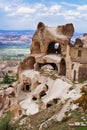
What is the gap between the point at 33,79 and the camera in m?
44.0

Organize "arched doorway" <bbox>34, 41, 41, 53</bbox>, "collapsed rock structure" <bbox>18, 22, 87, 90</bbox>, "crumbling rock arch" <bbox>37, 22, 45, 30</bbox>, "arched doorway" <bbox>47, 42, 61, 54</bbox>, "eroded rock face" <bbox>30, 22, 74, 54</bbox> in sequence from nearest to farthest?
"collapsed rock structure" <bbox>18, 22, 87, 90</bbox>
"eroded rock face" <bbox>30, 22, 74, 54</bbox>
"crumbling rock arch" <bbox>37, 22, 45, 30</bbox>
"arched doorway" <bbox>47, 42, 61, 54</bbox>
"arched doorway" <bbox>34, 41, 41, 53</bbox>

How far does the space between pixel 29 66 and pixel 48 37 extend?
213 inches

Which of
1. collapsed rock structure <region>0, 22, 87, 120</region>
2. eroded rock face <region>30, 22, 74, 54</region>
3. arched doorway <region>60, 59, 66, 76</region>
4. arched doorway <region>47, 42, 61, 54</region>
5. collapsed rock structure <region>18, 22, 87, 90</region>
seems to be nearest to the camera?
collapsed rock structure <region>0, 22, 87, 120</region>

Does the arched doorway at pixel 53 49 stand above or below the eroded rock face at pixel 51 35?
below

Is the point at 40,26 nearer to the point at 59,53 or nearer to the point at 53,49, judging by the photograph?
the point at 53,49

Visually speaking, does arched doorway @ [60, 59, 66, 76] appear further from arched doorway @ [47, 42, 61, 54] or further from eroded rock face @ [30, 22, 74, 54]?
arched doorway @ [47, 42, 61, 54]

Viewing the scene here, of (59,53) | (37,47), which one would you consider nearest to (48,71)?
(59,53)

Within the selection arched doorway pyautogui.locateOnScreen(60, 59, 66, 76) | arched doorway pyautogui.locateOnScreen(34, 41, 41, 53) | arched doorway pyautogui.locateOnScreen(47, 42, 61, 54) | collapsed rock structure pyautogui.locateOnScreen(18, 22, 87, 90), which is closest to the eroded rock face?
collapsed rock structure pyautogui.locateOnScreen(18, 22, 87, 90)

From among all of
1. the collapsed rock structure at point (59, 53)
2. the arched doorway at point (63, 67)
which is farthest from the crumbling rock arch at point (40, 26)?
the arched doorway at point (63, 67)

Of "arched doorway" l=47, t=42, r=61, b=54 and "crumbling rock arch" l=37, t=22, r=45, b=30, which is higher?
"crumbling rock arch" l=37, t=22, r=45, b=30

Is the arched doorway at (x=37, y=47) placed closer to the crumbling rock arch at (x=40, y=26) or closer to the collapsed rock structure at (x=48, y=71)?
the collapsed rock structure at (x=48, y=71)

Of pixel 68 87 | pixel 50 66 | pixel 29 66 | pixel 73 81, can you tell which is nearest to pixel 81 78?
pixel 73 81

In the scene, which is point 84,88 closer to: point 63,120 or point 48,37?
point 63,120

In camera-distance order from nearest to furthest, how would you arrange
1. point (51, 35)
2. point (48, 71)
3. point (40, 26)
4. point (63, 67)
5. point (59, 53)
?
point (63, 67) < point (48, 71) < point (51, 35) < point (40, 26) < point (59, 53)
